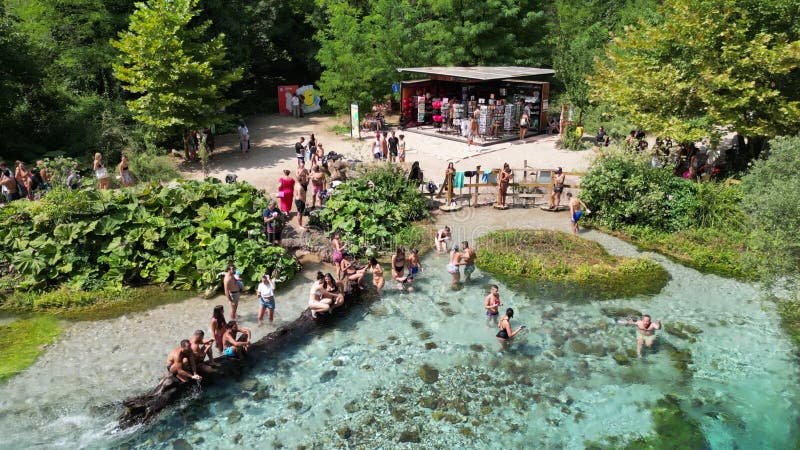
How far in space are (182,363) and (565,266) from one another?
10.0m

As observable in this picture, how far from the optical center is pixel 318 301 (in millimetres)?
14055

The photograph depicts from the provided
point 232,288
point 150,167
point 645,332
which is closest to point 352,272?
point 232,288

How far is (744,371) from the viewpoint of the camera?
41.2 feet

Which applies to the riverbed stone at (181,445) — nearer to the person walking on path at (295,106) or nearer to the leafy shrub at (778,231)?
the leafy shrub at (778,231)

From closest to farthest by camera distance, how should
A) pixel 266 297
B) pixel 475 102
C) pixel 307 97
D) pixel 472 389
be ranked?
1. pixel 472 389
2. pixel 266 297
3. pixel 475 102
4. pixel 307 97

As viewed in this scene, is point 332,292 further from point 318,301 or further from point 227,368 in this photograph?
point 227,368

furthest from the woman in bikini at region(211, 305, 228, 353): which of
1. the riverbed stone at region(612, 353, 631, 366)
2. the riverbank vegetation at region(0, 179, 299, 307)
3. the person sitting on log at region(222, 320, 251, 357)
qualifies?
the riverbed stone at region(612, 353, 631, 366)

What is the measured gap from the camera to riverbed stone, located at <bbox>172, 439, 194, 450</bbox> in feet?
34.0

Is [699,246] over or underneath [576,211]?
underneath

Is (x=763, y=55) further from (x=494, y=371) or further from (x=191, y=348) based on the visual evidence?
(x=191, y=348)

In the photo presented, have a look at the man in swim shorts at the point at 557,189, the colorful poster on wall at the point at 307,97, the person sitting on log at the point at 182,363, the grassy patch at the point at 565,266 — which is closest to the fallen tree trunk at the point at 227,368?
the person sitting on log at the point at 182,363

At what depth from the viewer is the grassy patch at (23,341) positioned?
1217 cm

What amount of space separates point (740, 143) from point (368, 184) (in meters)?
13.8

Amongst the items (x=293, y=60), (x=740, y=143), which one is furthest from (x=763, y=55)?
(x=293, y=60)
